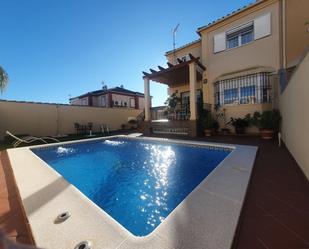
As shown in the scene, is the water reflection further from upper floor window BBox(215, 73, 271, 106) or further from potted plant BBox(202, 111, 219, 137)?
upper floor window BBox(215, 73, 271, 106)

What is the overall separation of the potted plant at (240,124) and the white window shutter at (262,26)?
4878 millimetres

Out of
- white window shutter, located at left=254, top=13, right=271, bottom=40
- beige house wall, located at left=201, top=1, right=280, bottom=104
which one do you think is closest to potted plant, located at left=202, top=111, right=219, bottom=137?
beige house wall, located at left=201, top=1, right=280, bottom=104

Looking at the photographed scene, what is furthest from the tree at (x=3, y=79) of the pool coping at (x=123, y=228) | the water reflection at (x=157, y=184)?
the water reflection at (x=157, y=184)

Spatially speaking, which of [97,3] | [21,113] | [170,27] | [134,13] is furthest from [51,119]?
[170,27]

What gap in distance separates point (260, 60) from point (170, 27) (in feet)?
26.9

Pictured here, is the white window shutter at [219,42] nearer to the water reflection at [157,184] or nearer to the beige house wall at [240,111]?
the beige house wall at [240,111]

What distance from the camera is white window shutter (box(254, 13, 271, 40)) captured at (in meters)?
9.48

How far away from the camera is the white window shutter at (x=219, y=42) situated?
11234mm

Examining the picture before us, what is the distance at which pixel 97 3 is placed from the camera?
8977mm

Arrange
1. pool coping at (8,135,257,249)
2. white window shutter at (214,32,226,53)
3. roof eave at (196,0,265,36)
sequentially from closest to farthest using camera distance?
pool coping at (8,135,257,249), roof eave at (196,0,265,36), white window shutter at (214,32,226,53)

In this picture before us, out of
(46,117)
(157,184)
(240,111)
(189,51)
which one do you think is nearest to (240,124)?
(240,111)

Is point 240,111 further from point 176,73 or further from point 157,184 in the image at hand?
point 157,184

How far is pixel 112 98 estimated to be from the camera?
23250 millimetres

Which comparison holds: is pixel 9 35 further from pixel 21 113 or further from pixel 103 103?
pixel 103 103
